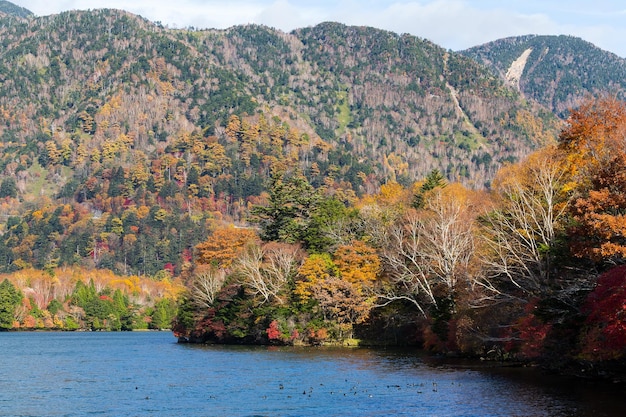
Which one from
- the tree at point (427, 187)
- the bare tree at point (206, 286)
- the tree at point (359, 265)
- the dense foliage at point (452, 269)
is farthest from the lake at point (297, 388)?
the tree at point (427, 187)

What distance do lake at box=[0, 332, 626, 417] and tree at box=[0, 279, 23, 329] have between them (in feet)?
309

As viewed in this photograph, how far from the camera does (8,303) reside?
177 m

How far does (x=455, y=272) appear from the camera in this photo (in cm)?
7888

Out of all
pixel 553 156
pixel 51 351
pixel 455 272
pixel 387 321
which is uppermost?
pixel 553 156

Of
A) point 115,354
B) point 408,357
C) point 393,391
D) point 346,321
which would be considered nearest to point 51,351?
point 115,354

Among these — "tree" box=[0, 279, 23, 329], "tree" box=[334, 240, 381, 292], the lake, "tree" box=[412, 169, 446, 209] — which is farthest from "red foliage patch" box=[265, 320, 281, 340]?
"tree" box=[0, 279, 23, 329]

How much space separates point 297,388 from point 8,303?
445 feet

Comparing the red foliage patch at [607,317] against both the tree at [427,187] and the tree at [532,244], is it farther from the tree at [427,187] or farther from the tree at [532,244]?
the tree at [427,187]

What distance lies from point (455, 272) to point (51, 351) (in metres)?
55.6

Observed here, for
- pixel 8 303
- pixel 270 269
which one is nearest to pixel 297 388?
pixel 270 269

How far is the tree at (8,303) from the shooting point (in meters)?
174

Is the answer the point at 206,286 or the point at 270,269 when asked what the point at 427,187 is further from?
the point at 206,286

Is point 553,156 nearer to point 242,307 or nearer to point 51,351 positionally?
point 242,307

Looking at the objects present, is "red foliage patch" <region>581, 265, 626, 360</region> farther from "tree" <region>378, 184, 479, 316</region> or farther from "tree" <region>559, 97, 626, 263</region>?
"tree" <region>378, 184, 479, 316</region>
